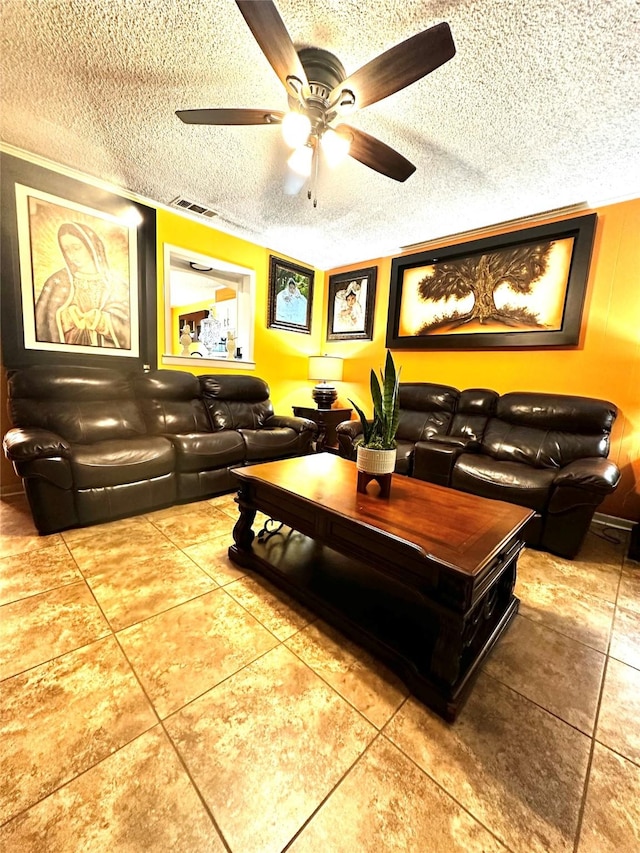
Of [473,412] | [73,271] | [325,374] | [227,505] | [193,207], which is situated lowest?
[227,505]

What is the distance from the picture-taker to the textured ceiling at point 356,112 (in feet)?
4.61

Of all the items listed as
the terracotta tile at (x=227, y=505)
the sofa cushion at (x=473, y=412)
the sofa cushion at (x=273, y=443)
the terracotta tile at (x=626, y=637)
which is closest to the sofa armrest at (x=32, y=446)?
the terracotta tile at (x=227, y=505)

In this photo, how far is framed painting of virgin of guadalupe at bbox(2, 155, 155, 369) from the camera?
8.16ft

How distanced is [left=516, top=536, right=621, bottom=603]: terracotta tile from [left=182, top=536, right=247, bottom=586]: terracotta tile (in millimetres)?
1582

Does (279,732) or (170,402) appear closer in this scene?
(279,732)

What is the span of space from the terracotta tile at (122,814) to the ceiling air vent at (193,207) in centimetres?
370

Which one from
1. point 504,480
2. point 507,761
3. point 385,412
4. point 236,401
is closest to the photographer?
point 507,761

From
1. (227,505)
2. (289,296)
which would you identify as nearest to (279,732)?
(227,505)

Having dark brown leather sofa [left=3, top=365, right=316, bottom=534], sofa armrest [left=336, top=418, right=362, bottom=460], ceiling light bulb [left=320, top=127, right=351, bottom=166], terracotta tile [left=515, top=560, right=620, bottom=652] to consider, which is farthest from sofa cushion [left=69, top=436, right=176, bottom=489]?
terracotta tile [left=515, top=560, right=620, bottom=652]

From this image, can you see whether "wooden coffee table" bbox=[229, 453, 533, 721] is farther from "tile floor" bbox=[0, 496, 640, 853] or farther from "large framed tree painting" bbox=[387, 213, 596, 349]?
"large framed tree painting" bbox=[387, 213, 596, 349]

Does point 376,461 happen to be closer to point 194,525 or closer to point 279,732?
point 279,732

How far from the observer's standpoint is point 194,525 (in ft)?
7.85

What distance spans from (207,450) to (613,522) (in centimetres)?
341

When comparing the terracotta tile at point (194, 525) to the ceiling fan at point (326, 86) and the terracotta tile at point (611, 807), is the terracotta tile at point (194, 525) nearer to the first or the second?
the terracotta tile at point (611, 807)
